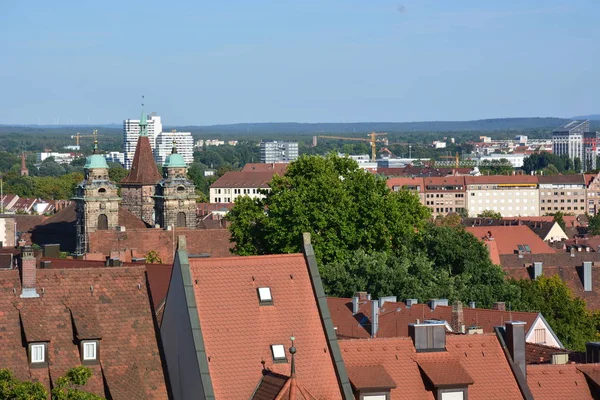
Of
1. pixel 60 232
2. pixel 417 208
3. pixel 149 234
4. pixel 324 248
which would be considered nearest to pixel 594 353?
pixel 324 248

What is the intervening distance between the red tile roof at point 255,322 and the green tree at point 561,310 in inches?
1243

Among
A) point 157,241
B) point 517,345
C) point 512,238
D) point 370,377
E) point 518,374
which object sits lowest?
point 512,238

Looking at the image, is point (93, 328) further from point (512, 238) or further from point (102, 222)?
point (512, 238)

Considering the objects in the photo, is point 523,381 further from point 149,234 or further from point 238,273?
point 149,234

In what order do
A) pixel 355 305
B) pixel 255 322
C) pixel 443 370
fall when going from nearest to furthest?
1. pixel 255 322
2. pixel 443 370
3. pixel 355 305

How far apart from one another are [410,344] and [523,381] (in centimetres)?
283

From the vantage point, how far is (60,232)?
459 feet

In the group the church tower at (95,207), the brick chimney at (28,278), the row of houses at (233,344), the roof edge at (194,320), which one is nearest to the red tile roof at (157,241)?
the church tower at (95,207)

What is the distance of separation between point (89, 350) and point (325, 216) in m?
48.4

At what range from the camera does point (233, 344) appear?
35250 millimetres

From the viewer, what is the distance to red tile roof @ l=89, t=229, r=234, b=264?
107812mm

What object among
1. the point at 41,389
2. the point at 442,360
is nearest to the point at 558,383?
the point at 442,360

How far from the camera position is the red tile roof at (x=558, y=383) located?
3856 centimetres

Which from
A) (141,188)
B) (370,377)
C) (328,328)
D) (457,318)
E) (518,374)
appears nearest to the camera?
(328,328)
